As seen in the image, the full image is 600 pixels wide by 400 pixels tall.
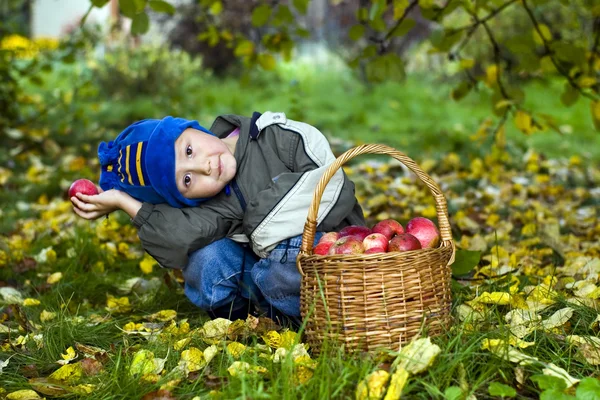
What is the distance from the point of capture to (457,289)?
2.63 meters

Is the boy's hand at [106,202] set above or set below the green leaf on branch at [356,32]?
below

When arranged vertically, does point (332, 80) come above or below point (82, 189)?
below

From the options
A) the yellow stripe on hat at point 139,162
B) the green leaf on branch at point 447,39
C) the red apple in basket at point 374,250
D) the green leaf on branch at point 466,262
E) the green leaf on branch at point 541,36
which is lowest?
the green leaf on branch at point 466,262

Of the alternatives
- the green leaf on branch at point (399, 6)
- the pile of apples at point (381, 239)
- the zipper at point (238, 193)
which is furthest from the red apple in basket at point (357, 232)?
the green leaf on branch at point (399, 6)

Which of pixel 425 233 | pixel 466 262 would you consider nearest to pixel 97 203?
pixel 425 233

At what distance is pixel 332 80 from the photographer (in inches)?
386

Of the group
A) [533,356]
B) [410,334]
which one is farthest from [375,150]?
[533,356]

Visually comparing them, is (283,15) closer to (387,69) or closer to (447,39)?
(387,69)

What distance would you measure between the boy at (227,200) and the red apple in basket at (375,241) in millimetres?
305

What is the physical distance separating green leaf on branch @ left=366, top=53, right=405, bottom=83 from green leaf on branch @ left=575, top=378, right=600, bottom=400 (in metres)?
1.90

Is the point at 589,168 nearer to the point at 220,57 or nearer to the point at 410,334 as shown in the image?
the point at 410,334

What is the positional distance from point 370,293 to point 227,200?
75cm

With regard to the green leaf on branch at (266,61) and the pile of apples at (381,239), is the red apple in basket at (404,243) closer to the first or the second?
the pile of apples at (381,239)

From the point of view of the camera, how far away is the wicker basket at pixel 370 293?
2.00 meters
